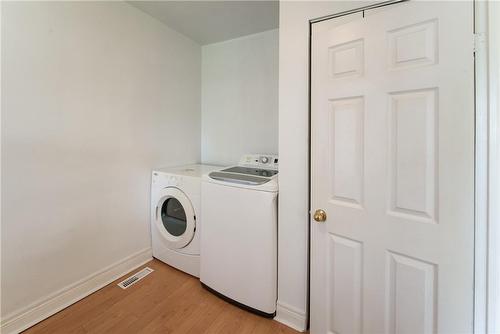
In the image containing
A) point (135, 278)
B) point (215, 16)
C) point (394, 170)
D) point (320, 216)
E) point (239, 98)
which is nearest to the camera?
point (394, 170)

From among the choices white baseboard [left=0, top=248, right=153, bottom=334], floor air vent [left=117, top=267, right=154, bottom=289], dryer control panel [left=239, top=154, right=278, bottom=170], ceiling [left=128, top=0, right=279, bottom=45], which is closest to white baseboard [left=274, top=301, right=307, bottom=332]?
dryer control panel [left=239, top=154, right=278, bottom=170]

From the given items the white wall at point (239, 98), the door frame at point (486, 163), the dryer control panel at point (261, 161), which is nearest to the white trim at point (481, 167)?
the door frame at point (486, 163)

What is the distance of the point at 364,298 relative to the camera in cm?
116

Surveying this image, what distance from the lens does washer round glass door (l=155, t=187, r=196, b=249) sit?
2.00 m

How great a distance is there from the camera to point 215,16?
2170 millimetres

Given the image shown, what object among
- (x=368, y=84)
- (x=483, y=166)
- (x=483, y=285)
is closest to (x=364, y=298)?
(x=483, y=285)

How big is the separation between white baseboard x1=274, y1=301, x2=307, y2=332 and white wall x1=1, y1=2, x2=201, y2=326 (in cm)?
145

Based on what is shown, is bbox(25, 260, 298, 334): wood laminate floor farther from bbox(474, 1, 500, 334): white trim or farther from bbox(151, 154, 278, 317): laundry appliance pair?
bbox(474, 1, 500, 334): white trim

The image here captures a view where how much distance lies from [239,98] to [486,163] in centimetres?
219

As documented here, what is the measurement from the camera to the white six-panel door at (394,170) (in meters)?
0.91

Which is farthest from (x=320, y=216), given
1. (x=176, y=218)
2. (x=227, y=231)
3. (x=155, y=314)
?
(x=176, y=218)

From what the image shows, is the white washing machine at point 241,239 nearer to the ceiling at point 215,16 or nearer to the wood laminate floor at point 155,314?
the wood laminate floor at point 155,314
